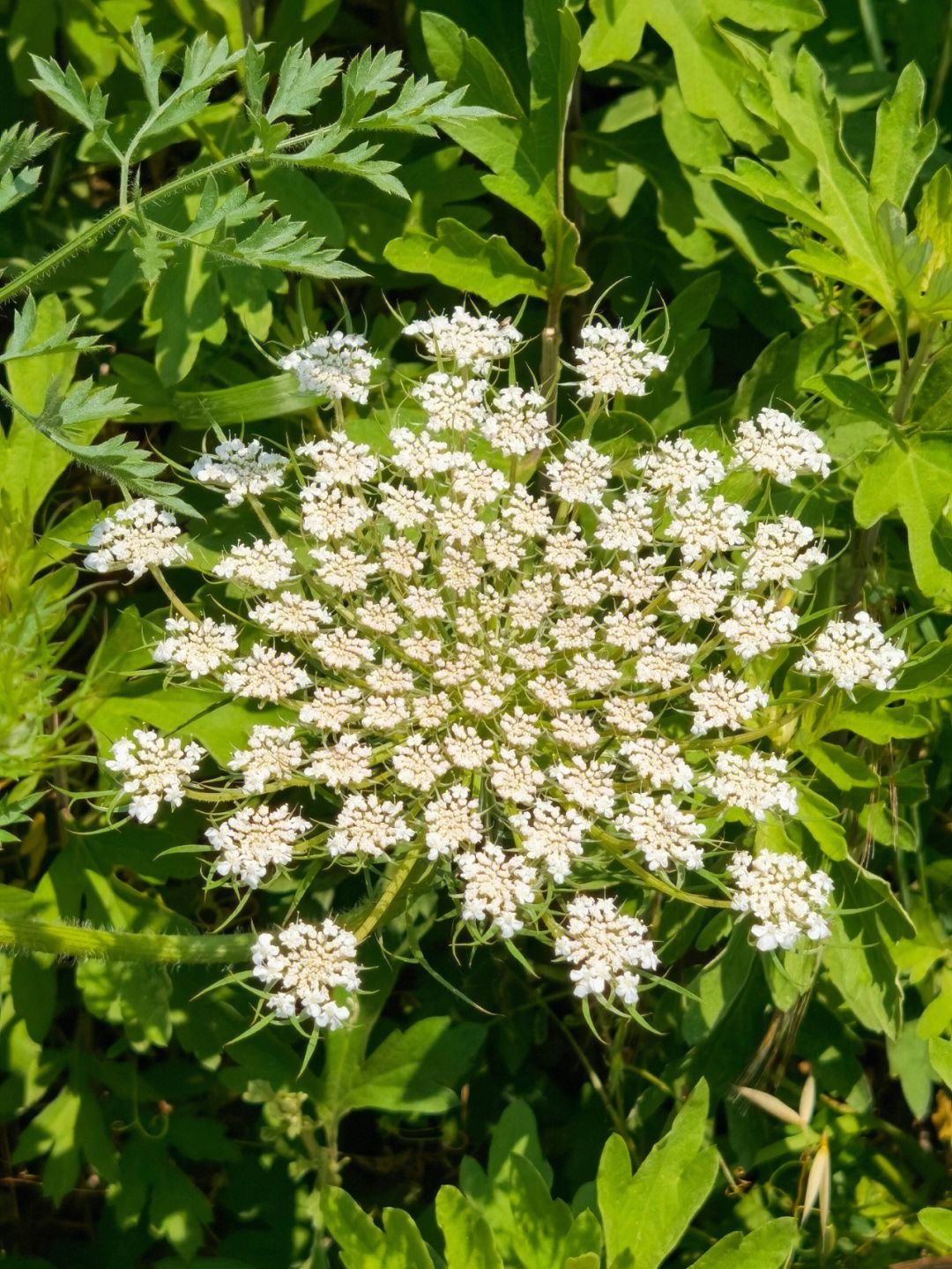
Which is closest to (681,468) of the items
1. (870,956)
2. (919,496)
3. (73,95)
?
(919,496)

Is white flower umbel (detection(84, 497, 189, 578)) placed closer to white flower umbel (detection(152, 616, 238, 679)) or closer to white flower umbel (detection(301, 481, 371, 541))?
white flower umbel (detection(152, 616, 238, 679))

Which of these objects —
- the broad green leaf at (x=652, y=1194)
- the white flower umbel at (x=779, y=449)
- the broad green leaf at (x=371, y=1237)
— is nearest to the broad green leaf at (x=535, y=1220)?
the broad green leaf at (x=652, y=1194)

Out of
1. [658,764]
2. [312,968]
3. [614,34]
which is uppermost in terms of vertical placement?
[614,34]

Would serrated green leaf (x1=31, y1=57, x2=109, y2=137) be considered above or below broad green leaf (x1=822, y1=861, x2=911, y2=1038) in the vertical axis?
above

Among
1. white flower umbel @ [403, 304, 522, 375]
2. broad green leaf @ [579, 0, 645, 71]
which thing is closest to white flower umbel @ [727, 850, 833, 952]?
white flower umbel @ [403, 304, 522, 375]

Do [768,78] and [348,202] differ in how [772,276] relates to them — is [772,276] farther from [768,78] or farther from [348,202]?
[348,202]

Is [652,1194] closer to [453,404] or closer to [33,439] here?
[453,404]
